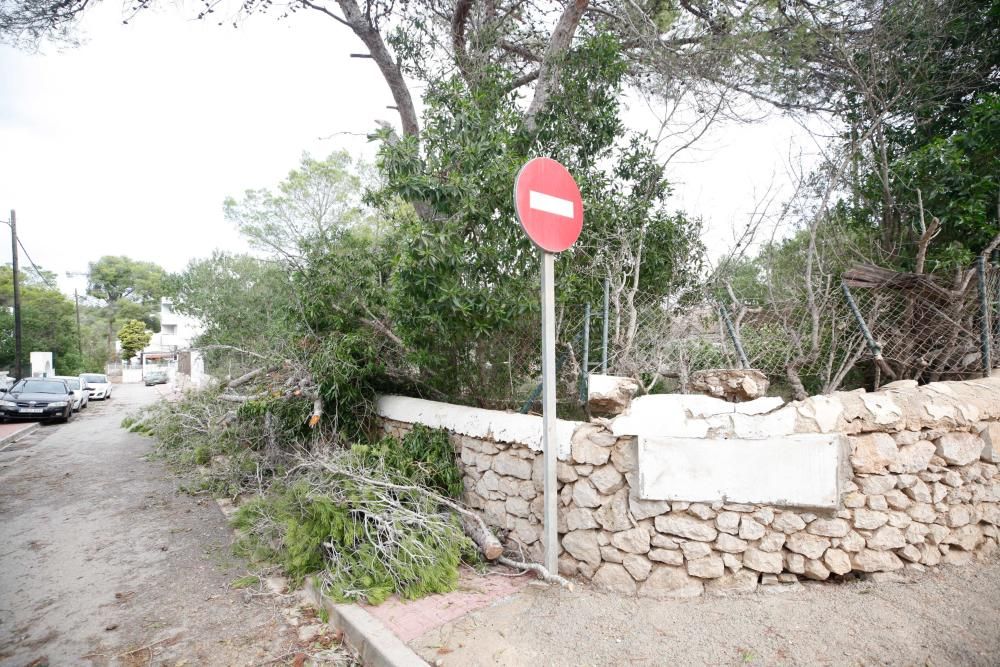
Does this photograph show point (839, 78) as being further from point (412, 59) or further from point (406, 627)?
point (406, 627)

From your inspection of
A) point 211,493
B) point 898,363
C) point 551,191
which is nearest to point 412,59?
point 551,191

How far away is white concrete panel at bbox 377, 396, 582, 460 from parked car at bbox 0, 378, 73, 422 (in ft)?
47.7

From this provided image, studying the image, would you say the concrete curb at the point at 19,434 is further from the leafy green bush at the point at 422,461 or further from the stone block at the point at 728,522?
the stone block at the point at 728,522

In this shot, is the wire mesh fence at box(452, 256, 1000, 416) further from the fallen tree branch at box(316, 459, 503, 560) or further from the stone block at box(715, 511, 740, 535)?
the stone block at box(715, 511, 740, 535)

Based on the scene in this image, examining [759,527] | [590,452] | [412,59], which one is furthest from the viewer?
[412,59]

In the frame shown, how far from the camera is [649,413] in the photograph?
3262 mm

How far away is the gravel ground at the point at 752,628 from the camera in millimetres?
2562

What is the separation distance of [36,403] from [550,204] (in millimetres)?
17364

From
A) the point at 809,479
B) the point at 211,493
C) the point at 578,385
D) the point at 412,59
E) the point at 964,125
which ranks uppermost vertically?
the point at 412,59

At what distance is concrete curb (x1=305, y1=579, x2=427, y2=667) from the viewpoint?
2.62 metres

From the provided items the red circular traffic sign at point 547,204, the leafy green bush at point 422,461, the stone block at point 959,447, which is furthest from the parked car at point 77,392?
the stone block at point 959,447

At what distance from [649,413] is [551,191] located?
61.0 inches

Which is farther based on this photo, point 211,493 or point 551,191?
point 211,493

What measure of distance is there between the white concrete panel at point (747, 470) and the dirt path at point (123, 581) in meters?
2.43
